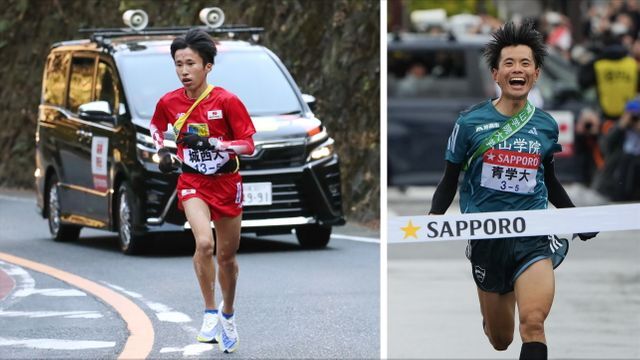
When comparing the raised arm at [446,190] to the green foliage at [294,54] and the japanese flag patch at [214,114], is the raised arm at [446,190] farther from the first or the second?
the green foliage at [294,54]

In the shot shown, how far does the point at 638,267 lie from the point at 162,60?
10284 millimetres

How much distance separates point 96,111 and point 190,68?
752 mm

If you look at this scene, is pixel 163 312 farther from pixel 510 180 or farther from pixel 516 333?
pixel 516 333

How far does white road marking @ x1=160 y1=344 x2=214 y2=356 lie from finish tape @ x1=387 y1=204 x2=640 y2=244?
6.82ft

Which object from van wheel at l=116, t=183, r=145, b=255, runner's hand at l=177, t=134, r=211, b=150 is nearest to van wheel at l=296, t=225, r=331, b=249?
van wheel at l=116, t=183, r=145, b=255

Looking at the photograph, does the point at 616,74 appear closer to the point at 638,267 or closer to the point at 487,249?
the point at 638,267

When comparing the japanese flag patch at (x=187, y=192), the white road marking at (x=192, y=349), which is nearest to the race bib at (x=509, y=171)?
the japanese flag patch at (x=187, y=192)

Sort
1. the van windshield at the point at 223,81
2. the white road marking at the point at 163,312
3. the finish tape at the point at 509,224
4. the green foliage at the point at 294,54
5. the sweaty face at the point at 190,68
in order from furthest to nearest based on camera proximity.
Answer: the white road marking at the point at 163,312, the green foliage at the point at 294,54, the van windshield at the point at 223,81, the sweaty face at the point at 190,68, the finish tape at the point at 509,224

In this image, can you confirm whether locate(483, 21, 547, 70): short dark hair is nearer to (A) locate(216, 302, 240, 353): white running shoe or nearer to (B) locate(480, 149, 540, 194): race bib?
(B) locate(480, 149, 540, 194): race bib

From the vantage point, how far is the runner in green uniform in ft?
13.9

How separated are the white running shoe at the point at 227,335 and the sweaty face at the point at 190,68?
1298mm

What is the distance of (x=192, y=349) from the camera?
19.9 ft

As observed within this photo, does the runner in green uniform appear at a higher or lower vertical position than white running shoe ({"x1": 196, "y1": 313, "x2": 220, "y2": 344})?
higher

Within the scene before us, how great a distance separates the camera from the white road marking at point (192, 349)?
236 inches
